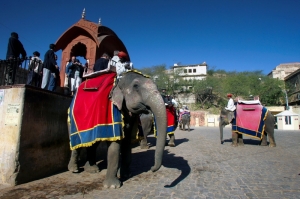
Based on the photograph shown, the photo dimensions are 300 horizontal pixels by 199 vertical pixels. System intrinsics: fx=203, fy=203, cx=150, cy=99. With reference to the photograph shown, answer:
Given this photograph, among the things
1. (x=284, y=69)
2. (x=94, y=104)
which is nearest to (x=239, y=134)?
(x=94, y=104)

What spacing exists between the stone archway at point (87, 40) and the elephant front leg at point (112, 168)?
5325mm

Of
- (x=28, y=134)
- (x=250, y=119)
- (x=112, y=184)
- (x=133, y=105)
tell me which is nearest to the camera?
(x=112, y=184)

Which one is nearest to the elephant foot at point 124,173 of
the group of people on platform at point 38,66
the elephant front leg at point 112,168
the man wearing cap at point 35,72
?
the elephant front leg at point 112,168

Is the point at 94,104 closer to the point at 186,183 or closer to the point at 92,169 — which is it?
the point at 92,169

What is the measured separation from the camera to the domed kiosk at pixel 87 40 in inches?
347

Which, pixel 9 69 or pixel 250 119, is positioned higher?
pixel 9 69

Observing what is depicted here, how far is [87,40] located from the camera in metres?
9.08

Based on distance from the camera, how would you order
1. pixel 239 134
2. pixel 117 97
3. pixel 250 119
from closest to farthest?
pixel 117 97, pixel 250 119, pixel 239 134

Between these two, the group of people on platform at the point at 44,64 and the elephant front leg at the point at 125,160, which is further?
the group of people on platform at the point at 44,64

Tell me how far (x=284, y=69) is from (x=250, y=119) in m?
67.5

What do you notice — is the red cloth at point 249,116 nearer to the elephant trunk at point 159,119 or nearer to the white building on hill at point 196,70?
the elephant trunk at point 159,119

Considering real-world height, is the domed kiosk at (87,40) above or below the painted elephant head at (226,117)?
above

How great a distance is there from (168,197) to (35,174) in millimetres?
2949

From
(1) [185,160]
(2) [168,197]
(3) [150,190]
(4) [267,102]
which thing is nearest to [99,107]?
(3) [150,190]
